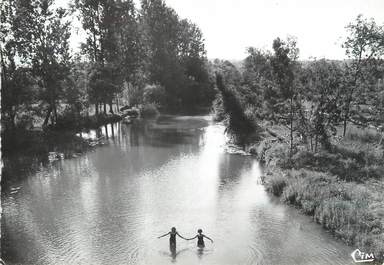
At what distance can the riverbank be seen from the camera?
19.3 m

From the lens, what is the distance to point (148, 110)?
64875 mm

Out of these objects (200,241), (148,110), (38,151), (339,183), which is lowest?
(200,241)

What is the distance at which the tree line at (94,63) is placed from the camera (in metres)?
42.2

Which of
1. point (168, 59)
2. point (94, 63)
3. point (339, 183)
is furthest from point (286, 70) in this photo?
point (168, 59)

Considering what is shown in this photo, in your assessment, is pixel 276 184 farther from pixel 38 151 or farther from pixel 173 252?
pixel 38 151

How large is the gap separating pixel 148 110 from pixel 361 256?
50.7 meters

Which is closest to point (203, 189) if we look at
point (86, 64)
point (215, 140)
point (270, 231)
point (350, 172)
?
point (270, 231)

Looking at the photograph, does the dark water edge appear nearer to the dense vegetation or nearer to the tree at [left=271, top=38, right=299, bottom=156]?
the dense vegetation

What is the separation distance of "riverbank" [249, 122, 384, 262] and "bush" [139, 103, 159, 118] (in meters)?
30.3

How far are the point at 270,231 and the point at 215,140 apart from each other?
78.9 feet

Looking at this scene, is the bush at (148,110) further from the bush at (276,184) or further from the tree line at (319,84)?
the bush at (276,184)

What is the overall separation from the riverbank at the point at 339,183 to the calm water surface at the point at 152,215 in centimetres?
94

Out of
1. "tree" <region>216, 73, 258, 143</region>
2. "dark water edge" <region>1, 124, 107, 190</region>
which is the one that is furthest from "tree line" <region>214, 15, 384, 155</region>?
"dark water edge" <region>1, 124, 107, 190</region>

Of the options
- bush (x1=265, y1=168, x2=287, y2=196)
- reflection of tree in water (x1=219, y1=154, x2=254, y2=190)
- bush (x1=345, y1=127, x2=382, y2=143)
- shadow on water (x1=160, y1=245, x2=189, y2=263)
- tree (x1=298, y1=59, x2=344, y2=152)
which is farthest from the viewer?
bush (x1=345, y1=127, x2=382, y2=143)
